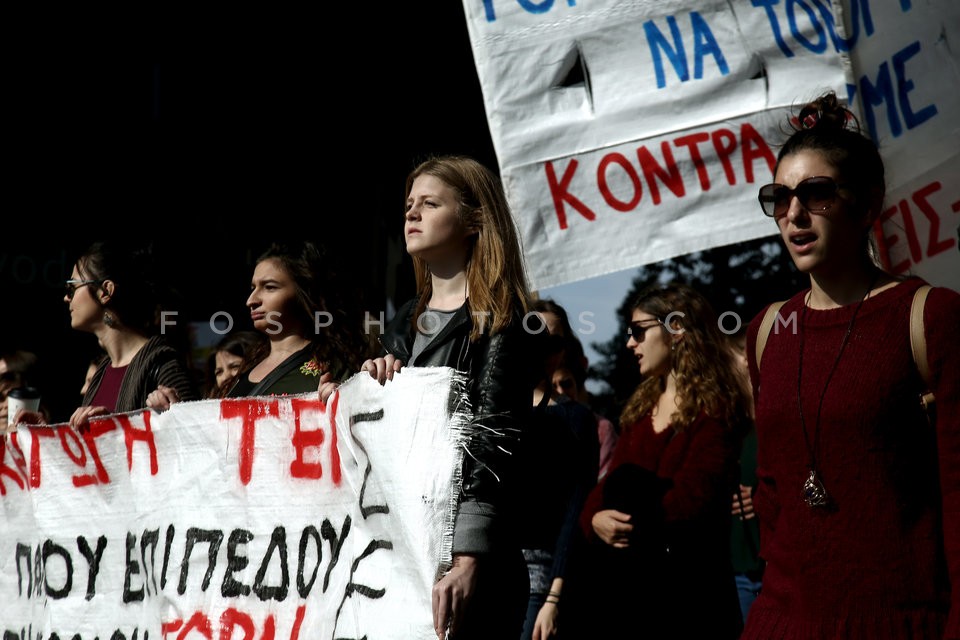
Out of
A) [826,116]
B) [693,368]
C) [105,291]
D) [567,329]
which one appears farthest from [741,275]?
[826,116]

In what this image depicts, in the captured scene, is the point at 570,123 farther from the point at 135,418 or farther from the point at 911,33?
the point at 135,418

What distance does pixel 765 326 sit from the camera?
2.42 m

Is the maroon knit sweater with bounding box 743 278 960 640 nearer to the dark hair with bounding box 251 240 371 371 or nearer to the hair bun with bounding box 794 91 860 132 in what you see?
the hair bun with bounding box 794 91 860 132

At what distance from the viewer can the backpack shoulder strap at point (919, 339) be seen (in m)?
2.01

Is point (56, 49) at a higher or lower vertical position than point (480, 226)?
higher

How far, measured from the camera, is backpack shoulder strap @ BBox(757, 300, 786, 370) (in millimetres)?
2406

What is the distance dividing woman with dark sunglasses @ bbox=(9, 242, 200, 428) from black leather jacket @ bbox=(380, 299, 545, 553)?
61.6 inches

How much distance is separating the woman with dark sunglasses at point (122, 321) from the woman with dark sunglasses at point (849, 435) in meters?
2.33

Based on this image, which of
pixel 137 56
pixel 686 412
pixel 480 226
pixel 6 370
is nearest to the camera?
pixel 480 226

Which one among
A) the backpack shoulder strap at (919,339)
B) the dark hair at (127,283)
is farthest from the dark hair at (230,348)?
the backpack shoulder strap at (919,339)

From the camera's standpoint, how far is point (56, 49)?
7387 millimetres

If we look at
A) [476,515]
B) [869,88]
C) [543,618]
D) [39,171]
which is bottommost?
[543,618]

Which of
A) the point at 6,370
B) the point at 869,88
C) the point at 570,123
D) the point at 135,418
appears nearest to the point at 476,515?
the point at 135,418

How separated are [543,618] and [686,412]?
1.00m
